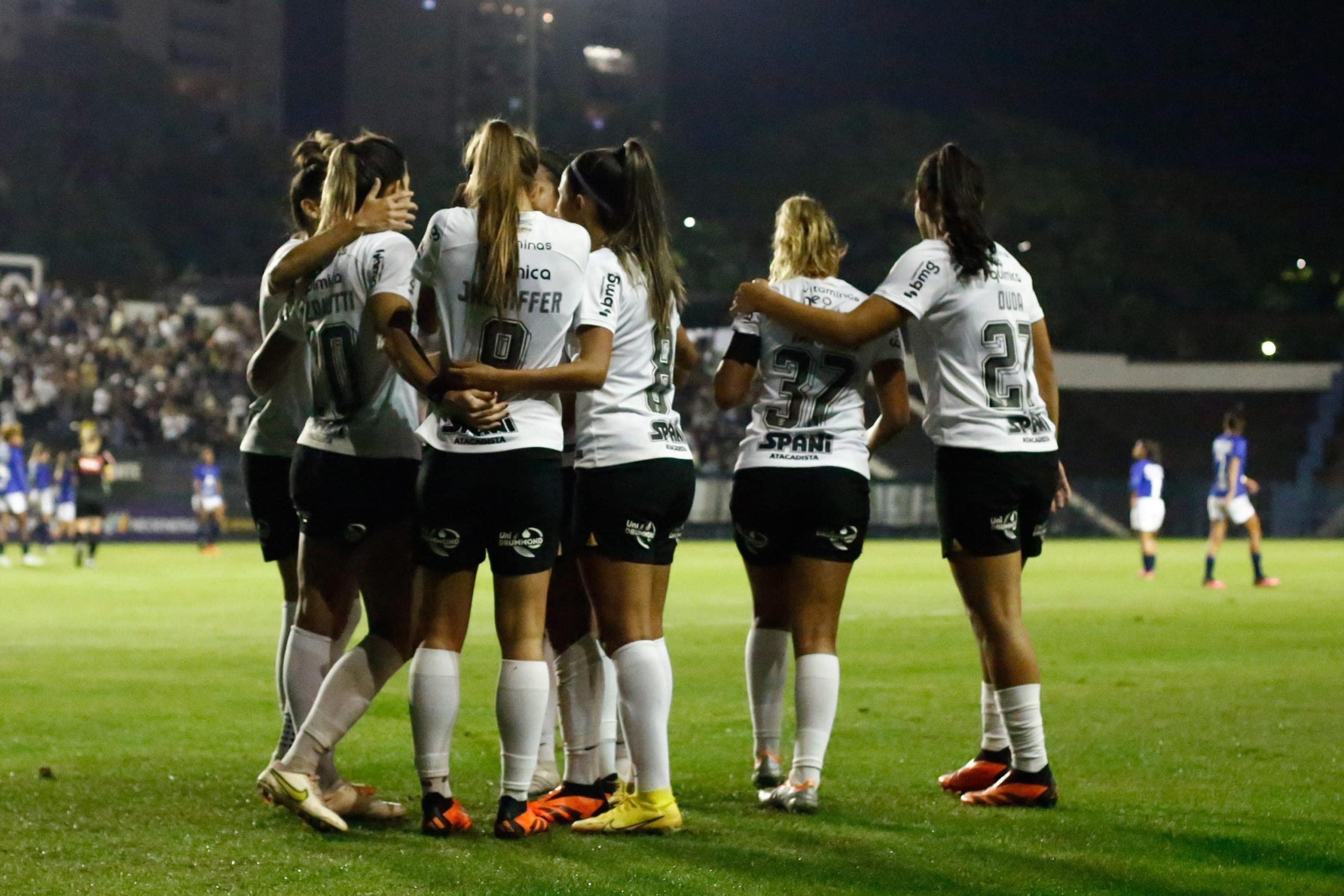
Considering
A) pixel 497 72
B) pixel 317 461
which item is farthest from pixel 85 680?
pixel 497 72

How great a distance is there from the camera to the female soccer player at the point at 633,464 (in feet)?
18.6

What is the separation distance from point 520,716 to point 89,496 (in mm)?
21271

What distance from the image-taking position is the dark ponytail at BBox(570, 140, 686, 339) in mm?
5773

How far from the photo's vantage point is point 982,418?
20.7 ft

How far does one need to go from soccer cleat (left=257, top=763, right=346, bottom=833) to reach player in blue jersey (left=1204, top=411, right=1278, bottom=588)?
56.2 ft

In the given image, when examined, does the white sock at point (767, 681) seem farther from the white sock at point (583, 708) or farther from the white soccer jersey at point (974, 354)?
the white soccer jersey at point (974, 354)

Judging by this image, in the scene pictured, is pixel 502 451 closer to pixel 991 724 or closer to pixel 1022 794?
pixel 1022 794

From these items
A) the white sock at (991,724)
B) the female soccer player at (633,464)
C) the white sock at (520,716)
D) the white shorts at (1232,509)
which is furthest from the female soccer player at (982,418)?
the white shorts at (1232,509)

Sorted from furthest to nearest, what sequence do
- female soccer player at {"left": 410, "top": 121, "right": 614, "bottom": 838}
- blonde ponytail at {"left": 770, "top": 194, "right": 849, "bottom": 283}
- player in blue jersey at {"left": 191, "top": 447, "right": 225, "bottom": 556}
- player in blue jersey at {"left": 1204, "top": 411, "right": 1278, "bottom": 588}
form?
player in blue jersey at {"left": 191, "top": 447, "right": 225, "bottom": 556} < player in blue jersey at {"left": 1204, "top": 411, "right": 1278, "bottom": 588} < blonde ponytail at {"left": 770, "top": 194, "right": 849, "bottom": 283} < female soccer player at {"left": 410, "top": 121, "right": 614, "bottom": 838}

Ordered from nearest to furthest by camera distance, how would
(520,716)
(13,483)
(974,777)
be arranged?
(520,716) → (974,777) → (13,483)

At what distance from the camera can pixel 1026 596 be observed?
18734 millimetres

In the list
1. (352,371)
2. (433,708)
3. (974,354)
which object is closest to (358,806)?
(433,708)

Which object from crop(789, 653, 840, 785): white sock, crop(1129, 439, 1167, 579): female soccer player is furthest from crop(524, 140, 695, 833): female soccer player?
crop(1129, 439, 1167, 579): female soccer player

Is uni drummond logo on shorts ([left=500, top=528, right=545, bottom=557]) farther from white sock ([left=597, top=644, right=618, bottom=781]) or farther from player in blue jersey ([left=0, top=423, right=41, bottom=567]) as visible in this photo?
player in blue jersey ([left=0, top=423, right=41, bottom=567])
